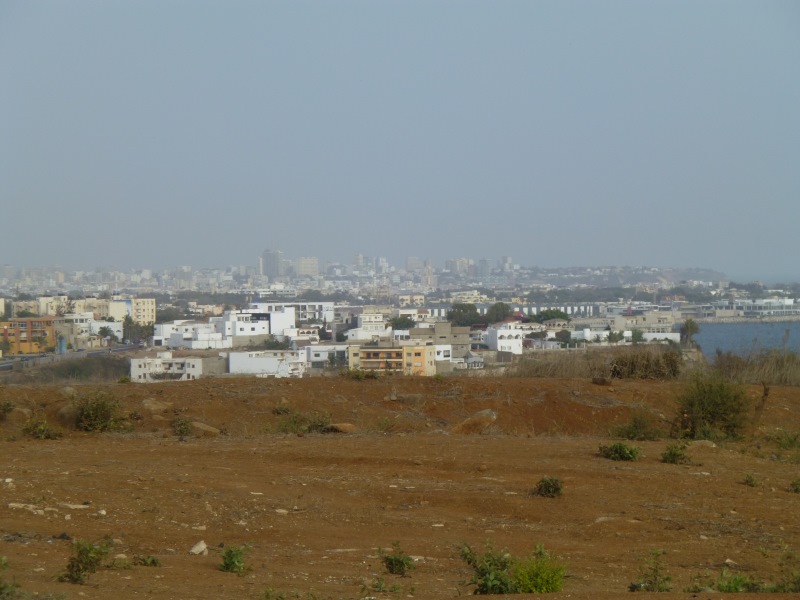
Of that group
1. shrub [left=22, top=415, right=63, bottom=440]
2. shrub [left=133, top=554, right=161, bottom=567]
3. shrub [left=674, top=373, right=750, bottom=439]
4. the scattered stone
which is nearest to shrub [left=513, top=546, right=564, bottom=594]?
shrub [left=133, top=554, right=161, bottom=567]

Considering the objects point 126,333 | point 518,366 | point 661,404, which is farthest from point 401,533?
point 126,333

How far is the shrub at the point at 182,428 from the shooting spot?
1153 centimetres

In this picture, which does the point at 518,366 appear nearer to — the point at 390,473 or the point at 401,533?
the point at 390,473

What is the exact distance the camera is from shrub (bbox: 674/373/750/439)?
1195cm

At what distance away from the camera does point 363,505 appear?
7512 mm

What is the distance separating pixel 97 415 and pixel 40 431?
86 cm

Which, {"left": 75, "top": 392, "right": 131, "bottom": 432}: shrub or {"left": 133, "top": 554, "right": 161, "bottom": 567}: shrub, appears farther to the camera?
{"left": 75, "top": 392, "right": 131, "bottom": 432}: shrub

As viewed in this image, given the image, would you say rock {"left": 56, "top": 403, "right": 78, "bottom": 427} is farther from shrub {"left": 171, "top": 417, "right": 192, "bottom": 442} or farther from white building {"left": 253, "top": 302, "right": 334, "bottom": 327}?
white building {"left": 253, "top": 302, "right": 334, "bottom": 327}

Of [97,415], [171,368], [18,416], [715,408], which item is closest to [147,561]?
[97,415]

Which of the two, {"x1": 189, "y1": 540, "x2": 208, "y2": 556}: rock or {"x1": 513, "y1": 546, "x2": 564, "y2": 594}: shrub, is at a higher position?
{"x1": 513, "y1": 546, "x2": 564, "y2": 594}: shrub

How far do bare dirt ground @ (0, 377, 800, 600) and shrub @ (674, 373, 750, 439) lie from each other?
0.35m

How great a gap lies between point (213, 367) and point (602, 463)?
21916mm

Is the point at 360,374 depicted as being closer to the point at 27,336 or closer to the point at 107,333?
the point at 27,336

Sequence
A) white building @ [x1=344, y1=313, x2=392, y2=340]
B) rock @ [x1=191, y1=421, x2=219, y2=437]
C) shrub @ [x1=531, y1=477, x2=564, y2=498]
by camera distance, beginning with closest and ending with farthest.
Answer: shrub @ [x1=531, y1=477, x2=564, y2=498], rock @ [x1=191, y1=421, x2=219, y2=437], white building @ [x1=344, y1=313, x2=392, y2=340]
